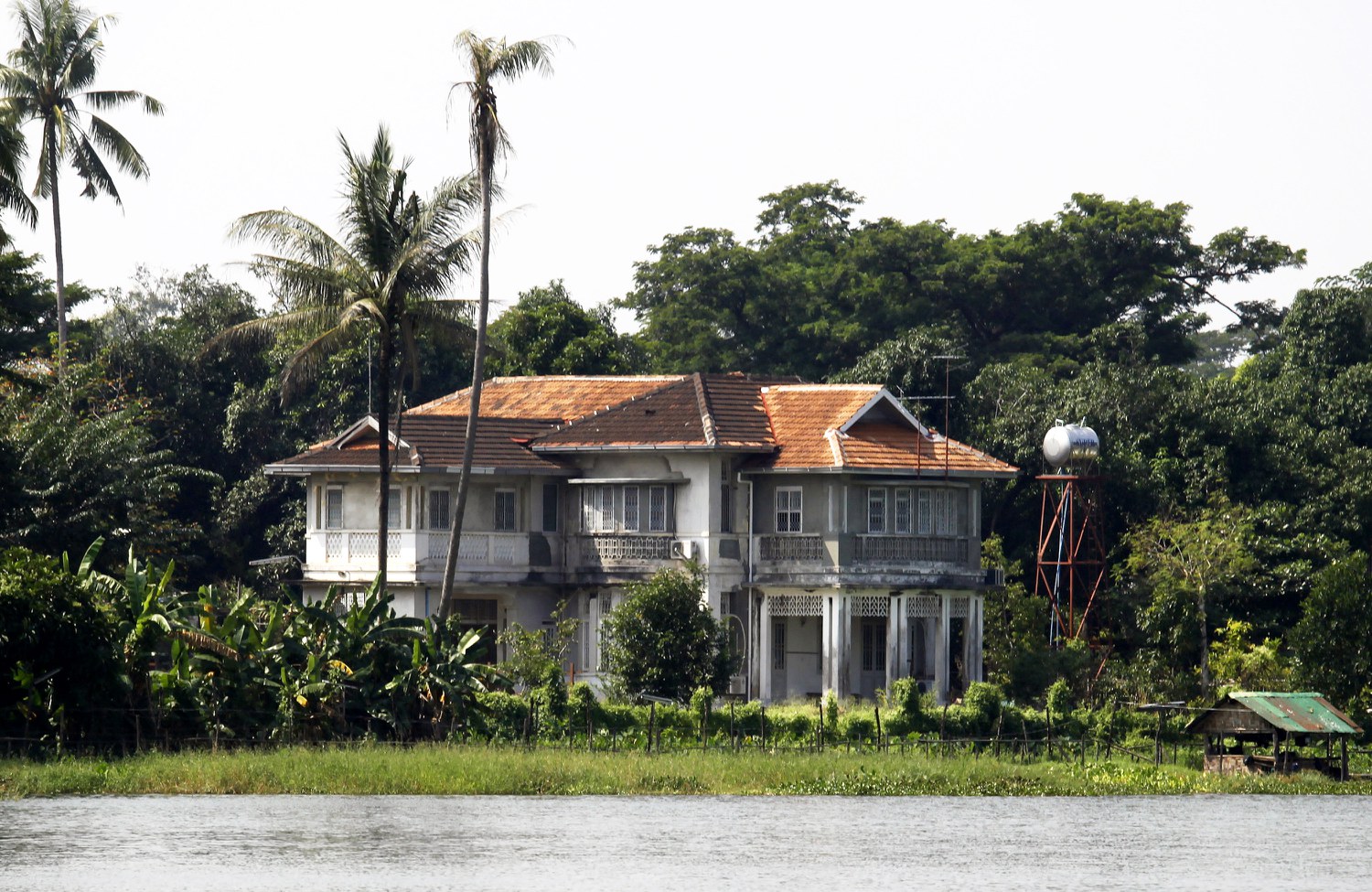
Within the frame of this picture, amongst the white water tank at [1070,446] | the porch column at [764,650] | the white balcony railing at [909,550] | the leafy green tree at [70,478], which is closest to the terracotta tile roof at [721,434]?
the white water tank at [1070,446]

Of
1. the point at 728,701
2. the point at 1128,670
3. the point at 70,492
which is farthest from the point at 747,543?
the point at 70,492

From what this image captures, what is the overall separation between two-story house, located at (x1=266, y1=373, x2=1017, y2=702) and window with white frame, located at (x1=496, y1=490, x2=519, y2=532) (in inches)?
1.7

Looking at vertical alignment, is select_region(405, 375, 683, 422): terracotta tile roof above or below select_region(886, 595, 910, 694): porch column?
above

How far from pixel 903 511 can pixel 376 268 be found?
40.2ft

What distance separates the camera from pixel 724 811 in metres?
35.7

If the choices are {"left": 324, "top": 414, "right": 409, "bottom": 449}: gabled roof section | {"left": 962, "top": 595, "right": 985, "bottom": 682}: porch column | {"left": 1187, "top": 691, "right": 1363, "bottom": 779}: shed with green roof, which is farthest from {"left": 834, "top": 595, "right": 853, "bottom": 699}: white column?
{"left": 324, "top": 414, "right": 409, "bottom": 449}: gabled roof section

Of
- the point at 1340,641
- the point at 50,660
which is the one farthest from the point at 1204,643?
the point at 50,660

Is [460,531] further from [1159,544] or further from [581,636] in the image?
[1159,544]

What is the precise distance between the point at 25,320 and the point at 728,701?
16.2 m

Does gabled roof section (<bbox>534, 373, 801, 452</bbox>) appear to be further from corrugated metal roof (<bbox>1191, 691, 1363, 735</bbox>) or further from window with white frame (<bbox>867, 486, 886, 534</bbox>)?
corrugated metal roof (<bbox>1191, 691, 1363, 735</bbox>)

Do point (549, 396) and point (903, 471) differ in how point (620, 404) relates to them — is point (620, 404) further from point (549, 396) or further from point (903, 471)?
point (903, 471)

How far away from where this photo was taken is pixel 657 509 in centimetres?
5050

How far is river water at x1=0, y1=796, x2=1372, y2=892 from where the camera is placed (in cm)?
2845

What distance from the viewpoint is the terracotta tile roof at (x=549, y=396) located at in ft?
178
